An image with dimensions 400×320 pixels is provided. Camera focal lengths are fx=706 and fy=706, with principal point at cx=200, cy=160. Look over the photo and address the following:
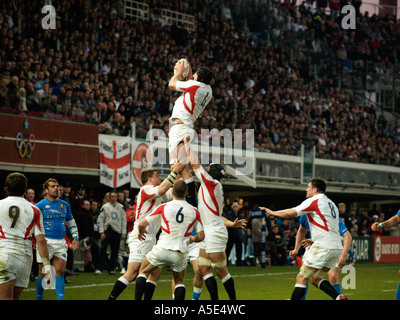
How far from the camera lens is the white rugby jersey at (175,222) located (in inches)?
371

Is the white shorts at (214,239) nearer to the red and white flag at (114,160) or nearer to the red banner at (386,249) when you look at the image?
the red and white flag at (114,160)

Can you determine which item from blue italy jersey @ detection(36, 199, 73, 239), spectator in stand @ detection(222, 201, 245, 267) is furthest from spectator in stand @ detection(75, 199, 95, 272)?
blue italy jersey @ detection(36, 199, 73, 239)

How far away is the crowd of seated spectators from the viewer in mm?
20844

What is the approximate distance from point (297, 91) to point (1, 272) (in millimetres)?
26878

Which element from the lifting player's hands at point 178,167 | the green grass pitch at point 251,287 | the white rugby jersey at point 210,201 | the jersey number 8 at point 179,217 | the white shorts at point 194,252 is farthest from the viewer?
the green grass pitch at point 251,287

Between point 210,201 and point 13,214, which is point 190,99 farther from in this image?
point 13,214

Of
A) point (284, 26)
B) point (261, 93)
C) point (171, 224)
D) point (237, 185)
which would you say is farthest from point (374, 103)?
point (171, 224)

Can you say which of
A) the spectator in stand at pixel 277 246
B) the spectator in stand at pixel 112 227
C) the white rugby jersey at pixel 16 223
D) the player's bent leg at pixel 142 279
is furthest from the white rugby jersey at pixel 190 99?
the spectator in stand at pixel 277 246

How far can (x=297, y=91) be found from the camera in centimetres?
3353

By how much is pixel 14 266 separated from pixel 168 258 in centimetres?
222

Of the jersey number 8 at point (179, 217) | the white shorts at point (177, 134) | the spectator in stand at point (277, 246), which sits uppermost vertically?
the white shorts at point (177, 134)

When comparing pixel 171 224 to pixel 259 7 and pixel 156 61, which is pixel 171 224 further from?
pixel 259 7

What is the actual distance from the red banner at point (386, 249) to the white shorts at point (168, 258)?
2045cm

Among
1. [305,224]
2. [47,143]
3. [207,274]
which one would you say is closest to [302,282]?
[305,224]
